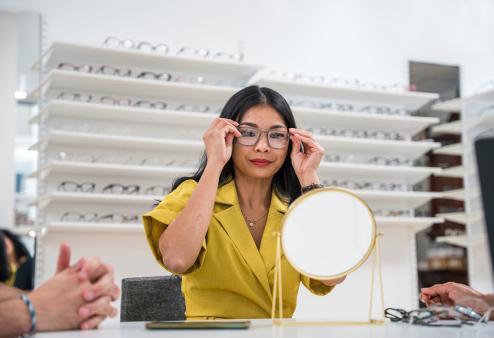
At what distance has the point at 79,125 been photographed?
4629 mm

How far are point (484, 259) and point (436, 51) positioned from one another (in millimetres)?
1883

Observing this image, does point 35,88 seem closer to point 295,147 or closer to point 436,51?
point 295,147

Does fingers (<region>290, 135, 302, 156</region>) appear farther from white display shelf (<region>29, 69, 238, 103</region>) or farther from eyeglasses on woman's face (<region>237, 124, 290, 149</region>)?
white display shelf (<region>29, 69, 238, 103</region>)

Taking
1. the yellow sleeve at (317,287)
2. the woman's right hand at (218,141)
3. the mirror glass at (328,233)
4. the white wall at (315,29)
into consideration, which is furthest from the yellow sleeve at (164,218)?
the white wall at (315,29)

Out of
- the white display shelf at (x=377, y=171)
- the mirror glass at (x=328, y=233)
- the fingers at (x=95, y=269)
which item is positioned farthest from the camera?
the white display shelf at (x=377, y=171)

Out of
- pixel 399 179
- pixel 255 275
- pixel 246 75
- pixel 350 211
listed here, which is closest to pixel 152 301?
pixel 255 275

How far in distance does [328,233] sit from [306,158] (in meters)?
0.49

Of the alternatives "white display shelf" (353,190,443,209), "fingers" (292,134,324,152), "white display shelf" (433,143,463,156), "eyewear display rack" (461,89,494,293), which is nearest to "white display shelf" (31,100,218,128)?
"white display shelf" (353,190,443,209)

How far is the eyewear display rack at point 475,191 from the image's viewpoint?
212 inches

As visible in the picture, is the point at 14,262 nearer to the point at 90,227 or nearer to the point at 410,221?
the point at 90,227

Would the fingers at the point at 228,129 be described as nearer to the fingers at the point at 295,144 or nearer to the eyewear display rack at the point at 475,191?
the fingers at the point at 295,144

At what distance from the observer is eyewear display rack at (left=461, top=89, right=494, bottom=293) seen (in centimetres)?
538

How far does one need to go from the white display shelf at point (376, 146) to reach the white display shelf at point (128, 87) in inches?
35.4

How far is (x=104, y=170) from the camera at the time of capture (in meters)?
4.48
